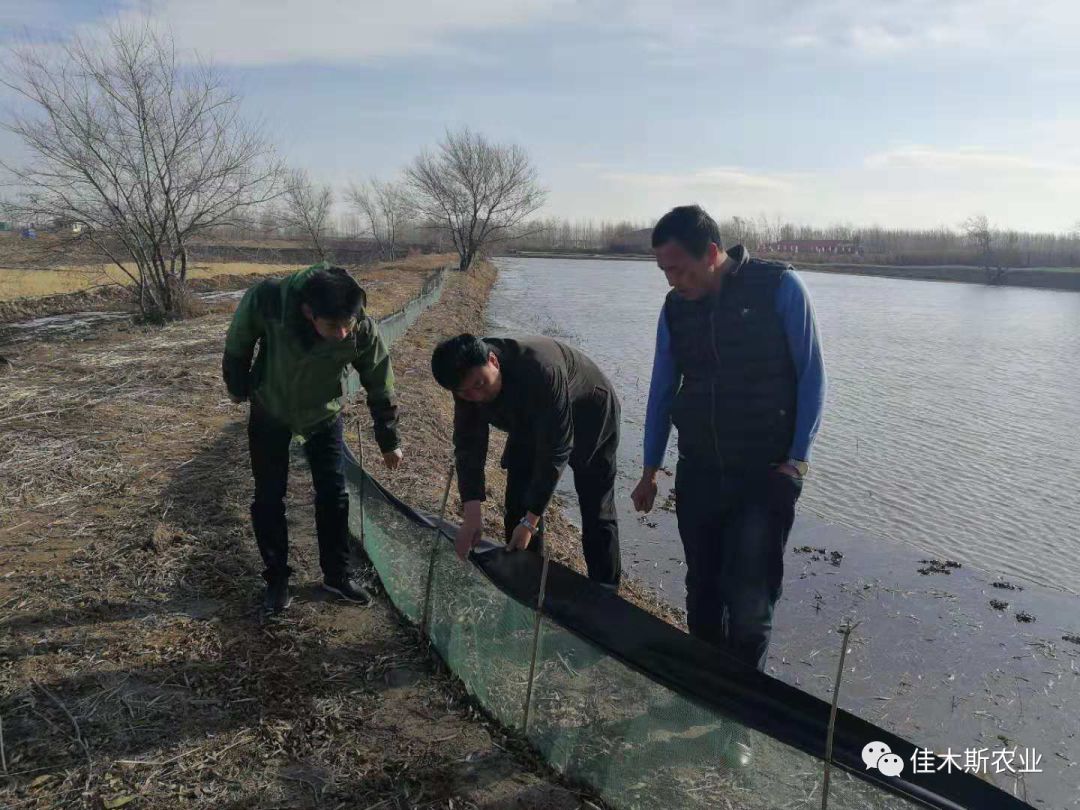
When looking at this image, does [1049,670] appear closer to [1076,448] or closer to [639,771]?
[639,771]

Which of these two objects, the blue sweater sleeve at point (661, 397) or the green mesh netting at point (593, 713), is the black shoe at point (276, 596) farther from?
the blue sweater sleeve at point (661, 397)

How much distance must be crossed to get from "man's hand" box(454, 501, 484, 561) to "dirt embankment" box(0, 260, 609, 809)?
24.6 inches

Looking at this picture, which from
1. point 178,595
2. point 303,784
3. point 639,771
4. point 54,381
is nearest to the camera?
point 639,771

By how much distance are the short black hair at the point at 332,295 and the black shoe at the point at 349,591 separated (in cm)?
146

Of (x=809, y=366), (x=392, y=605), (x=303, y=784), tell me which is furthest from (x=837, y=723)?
(x=392, y=605)

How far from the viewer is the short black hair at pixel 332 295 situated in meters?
3.10

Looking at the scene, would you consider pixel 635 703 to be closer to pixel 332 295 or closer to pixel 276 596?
pixel 332 295

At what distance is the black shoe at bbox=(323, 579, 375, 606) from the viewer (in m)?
3.86

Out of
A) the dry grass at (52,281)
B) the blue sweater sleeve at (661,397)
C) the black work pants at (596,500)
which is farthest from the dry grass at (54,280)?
the blue sweater sleeve at (661,397)

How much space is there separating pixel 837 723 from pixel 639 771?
2.34 ft

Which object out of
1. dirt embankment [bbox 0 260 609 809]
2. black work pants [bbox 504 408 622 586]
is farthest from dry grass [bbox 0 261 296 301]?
black work pants [bbox 504 408 622 586]

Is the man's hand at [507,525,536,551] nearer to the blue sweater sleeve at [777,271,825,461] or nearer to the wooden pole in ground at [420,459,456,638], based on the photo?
the wooden pole in ground at [420,459,456,638]

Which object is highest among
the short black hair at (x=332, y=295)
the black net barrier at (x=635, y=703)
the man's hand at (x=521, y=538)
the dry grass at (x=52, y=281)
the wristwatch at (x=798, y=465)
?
the short black hair at (x=332, y=295)

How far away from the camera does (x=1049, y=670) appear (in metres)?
5.00
